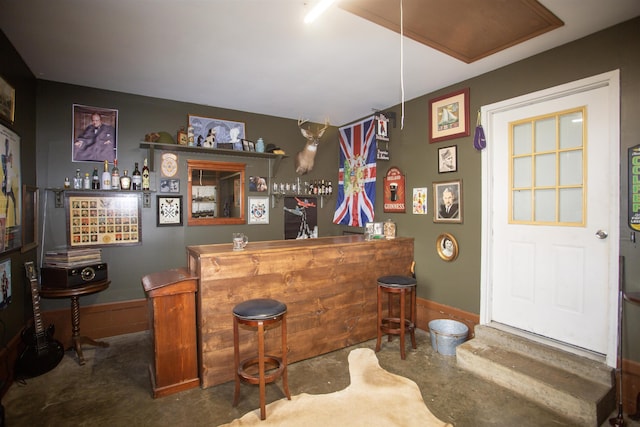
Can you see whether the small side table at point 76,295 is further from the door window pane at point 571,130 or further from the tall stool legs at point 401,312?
the door window pane at point 571,130

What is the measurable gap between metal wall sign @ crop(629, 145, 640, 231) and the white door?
0.09m

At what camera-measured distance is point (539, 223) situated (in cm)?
304

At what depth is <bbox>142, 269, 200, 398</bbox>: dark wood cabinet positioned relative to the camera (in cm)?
254

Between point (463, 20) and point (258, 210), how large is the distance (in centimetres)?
344

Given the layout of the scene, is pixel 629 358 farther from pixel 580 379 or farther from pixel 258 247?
pixel 258 247

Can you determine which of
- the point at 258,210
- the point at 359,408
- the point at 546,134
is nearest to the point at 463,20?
the point at 546,134

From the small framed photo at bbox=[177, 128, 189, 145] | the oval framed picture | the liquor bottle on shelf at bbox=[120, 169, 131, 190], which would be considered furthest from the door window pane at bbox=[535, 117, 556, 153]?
the liquor bottle on shelf at bbox=[120, 169, 131, 190]

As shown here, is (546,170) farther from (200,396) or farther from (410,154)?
(200,396)

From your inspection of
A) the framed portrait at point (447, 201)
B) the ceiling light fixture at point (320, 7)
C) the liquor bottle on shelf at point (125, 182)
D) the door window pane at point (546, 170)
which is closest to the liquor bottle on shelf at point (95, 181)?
the liquor bottle on shelf at point (125, 182)

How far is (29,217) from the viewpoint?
10.4 feet

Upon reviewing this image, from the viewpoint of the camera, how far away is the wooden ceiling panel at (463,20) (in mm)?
2188

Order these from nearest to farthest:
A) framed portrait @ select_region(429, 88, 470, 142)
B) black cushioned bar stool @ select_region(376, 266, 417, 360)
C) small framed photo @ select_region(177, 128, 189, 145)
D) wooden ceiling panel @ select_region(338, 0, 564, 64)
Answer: wooden ceiling panel @ select_region(338, 0, 564, 64)
black cushioned bar stool @ select_region(376, 266, 417, 360)
framed portrait @ select_region(429, 88, 470, 142)
small framed photo @ select_region(177, 128, 189, 145)

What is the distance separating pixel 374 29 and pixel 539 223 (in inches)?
92.4

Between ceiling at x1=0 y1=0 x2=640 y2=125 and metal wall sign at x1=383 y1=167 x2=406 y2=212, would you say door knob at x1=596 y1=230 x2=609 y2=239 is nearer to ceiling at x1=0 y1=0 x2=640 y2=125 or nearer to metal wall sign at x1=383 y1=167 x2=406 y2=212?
ceiling at x1=0 y1=0 x2=640 y2=125
